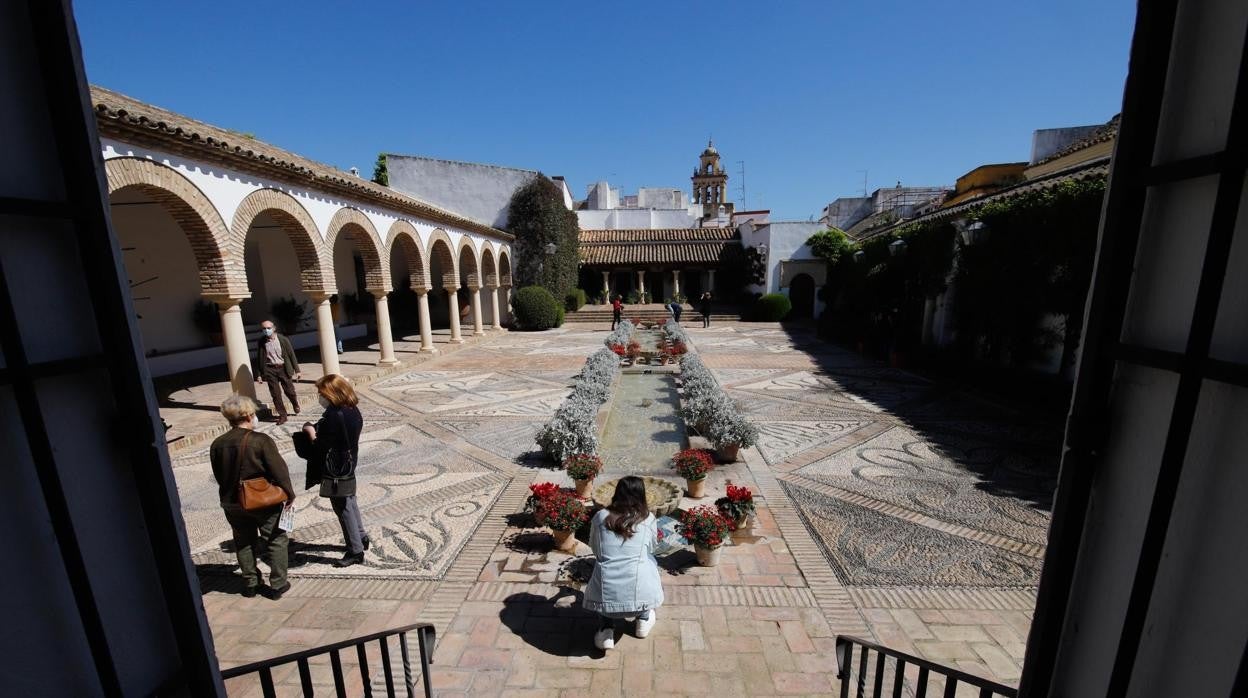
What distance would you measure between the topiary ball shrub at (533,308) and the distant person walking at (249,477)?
18.5 metres

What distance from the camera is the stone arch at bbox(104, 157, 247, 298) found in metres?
6.91

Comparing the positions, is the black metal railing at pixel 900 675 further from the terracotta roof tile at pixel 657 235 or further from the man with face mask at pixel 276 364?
the terracotta roof tile at pixel 657 235

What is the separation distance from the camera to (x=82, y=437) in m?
1.23

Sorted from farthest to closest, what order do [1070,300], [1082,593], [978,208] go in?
[978,208], [1070,300], [1082,593]

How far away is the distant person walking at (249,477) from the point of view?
377 cm

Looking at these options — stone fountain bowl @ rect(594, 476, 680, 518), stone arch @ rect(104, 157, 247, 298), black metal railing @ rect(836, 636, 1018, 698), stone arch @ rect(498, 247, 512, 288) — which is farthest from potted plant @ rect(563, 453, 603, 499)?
stone arch @ rect(498, 247, 512, 288)

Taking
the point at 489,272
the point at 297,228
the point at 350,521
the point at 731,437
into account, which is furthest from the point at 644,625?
the point at 489,272

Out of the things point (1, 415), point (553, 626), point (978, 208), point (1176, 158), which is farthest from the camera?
point (978, 208)

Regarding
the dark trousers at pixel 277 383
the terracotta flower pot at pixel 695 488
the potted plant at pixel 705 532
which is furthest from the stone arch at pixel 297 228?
the potted plant at pixel 705 532

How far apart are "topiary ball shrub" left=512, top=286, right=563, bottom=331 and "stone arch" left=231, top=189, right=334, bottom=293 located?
11.5m

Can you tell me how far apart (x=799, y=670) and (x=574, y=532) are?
2.16m

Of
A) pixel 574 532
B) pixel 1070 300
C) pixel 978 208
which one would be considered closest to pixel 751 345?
pixel 978 208

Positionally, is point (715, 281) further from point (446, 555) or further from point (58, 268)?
point (58, 268)

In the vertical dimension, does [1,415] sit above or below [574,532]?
above
